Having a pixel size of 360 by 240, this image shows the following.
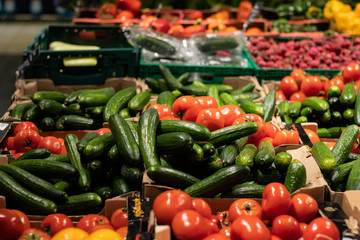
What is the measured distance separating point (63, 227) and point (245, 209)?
2.88ft

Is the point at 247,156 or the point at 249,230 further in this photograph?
the point at 247,156

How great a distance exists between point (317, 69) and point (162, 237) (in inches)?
120

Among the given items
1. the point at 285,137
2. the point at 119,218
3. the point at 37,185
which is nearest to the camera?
the point at 119,218

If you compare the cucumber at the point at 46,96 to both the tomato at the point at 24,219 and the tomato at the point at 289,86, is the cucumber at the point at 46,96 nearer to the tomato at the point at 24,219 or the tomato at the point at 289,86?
the tomato at the point at 24,219

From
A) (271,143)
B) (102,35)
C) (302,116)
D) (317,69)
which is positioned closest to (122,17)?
(102,35)

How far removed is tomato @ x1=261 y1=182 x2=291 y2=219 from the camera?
198 cm

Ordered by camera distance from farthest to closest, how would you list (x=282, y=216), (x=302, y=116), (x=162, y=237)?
(x=302, y=116), (x=282, y=216), (x=162, y=237)

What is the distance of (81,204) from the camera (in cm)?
224

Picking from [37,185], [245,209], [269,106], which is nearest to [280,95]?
[269,106]

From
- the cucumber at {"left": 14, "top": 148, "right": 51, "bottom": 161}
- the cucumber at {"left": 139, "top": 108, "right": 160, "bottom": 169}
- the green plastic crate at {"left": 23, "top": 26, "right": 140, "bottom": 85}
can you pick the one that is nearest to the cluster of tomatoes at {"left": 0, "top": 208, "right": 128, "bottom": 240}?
the cucumber at {"left": 139, "top": 108, "right": 160, "bottom": 169}

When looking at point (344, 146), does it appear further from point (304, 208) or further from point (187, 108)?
point (187, 108)

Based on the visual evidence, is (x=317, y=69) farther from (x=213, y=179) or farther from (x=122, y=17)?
(x=122, y=17)

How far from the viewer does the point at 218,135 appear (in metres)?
2.47

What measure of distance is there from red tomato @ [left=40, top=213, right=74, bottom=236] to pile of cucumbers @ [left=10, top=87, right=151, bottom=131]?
3.92 feet
